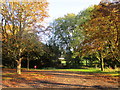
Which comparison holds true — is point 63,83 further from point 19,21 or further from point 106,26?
point 19,21

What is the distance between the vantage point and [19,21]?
45.2 feet

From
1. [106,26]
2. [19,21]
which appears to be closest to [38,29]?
[19,21]

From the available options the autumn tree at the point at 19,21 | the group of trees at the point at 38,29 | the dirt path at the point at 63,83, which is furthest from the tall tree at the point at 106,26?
the autumn tree at the point at 19,21

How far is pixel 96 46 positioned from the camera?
12.5m

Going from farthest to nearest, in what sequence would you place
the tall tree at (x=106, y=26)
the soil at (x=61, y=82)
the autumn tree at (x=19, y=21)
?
1. the autumn tree at (x=19, y=21)
2. the tall tree at (x=106, y=26)
3. the soil at (x=61, y=82)

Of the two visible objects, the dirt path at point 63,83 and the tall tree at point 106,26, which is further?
the tall tree at point 106,26

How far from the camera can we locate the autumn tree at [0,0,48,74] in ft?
44.4

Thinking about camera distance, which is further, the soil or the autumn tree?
the autumn tree

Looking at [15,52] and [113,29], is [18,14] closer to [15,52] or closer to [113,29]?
[15,52]

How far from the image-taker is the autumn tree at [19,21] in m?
13.5

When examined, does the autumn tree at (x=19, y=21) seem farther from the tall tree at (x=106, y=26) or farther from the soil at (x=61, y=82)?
the tall tree at (x=106, y=26)

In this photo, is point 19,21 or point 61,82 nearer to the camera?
point 61,82

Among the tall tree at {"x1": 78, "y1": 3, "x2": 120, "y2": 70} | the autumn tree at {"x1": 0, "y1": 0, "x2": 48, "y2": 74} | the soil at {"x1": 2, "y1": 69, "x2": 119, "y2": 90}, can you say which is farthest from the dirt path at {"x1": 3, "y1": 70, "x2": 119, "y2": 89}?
the autumn tree at {"x1": 0, "y1": 0, "x2": 48, "y2": 74}

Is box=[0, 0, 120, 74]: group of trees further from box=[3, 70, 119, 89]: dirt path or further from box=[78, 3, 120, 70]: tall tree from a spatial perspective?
box=[3, 70, 119, 89]: dirt path
